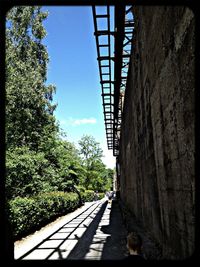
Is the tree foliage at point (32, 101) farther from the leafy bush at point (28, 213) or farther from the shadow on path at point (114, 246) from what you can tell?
the shadow on path at point (114, 246)

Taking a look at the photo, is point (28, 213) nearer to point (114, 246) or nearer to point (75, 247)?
point (75, 247)

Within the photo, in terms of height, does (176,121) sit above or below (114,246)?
above

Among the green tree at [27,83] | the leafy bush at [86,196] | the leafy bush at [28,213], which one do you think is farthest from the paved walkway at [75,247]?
the leafy bush at [86,196]

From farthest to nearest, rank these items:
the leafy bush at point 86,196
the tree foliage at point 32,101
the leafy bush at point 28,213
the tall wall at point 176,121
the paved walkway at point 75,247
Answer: the leafy bush at point 86,196, the tree foliage at point 32,101, the leafy bush at point 28,213, the paved walkway at point 75,247, the tall wall at point 176,121

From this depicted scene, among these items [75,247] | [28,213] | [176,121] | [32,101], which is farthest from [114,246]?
[32,101]

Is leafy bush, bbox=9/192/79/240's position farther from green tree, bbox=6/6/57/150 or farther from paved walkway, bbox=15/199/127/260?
green tree, bbox=6/6/57/150

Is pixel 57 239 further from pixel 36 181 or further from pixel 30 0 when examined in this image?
pixel 30 0

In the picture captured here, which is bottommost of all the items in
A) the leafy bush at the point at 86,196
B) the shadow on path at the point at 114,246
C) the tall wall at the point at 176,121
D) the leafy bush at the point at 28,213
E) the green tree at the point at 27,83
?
the leafy bush at the point at 86,196

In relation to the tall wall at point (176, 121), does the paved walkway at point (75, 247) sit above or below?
below

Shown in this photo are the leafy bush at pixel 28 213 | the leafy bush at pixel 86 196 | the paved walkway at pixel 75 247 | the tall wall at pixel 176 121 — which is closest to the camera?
the tall wall at pixel 176 121

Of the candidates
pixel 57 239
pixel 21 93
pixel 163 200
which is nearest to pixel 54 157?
pixel 21 93

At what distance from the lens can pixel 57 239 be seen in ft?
33.4

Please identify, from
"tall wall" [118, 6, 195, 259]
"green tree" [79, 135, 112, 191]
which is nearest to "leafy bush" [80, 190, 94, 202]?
"green tree" [79, 135, 112, 191]

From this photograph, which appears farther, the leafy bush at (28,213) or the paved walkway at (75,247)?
the leafy bush at (28,213)
